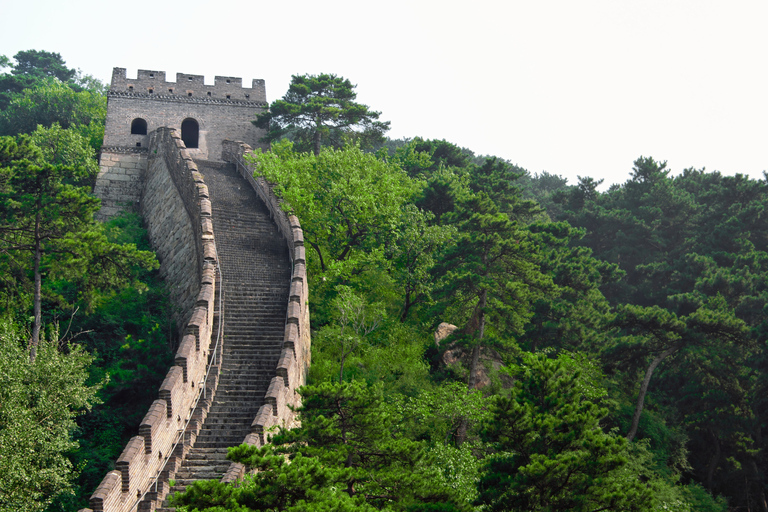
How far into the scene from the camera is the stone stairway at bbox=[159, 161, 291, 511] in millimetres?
16578

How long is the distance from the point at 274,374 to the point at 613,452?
9381 millimetres

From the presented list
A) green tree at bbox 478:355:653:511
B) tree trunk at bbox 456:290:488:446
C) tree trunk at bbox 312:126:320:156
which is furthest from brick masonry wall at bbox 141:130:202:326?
green tree at bbox 478:355:653:511

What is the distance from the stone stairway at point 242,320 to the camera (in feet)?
54.4

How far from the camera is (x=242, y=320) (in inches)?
802

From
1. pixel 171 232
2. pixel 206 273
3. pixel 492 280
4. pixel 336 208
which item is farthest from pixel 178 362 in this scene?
pixel 336 208

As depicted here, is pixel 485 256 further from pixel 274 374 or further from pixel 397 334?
pixel 274 374

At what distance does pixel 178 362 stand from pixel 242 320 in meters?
3.69

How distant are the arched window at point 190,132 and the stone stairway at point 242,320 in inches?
449

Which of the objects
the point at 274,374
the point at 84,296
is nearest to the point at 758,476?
the point at 274,374

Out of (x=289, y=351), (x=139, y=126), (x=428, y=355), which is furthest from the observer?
(x=139, y=126)

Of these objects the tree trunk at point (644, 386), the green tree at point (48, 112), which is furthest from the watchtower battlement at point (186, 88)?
the tree trunk at point (644, 386)

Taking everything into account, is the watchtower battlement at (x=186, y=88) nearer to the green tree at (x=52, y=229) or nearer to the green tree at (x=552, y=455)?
the green tree at (x=52, y=229)

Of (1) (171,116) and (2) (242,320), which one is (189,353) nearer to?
(2) (242,320)

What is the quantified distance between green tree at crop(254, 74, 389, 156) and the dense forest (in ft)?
11.3
